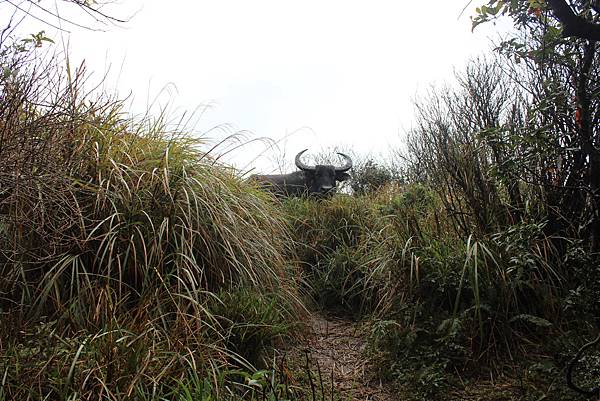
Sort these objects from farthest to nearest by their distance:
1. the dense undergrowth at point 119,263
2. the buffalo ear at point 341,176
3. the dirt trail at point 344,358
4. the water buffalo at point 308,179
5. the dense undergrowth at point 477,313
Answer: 1. the buffalo ear at point 341,176
2. the water buffalo at point 308,179
3. the dirt trail at point 344,358
4. the dense undergrowth at point 477,313
5. the dense undergrowth at point 119,263

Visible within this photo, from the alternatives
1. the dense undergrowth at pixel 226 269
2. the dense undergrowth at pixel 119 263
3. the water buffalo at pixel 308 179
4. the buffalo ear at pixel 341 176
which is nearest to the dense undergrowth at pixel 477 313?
the dense undergrowth at pixel 226 269

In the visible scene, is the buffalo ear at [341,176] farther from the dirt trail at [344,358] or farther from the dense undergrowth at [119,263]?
the dense undergrowth at [119,263]

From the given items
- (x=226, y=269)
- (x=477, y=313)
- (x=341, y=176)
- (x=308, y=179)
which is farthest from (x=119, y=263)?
(x=341, y=176)

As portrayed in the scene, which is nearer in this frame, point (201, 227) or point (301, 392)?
point (301, 392)

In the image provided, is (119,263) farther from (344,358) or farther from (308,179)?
(308,179)

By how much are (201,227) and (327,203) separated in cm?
297

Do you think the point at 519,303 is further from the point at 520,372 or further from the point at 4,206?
the point at 4,206

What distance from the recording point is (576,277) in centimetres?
299

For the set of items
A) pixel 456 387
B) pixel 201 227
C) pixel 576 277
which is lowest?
pixel 456 387

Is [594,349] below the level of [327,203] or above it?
below

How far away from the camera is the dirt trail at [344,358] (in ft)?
9.68

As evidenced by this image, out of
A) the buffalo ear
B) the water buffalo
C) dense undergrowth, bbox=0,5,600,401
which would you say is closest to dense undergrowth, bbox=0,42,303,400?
dense undergrowth, bbox=0,5,600,401

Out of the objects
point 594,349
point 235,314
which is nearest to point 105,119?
point 235,314

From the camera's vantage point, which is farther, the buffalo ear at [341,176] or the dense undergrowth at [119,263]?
the buffalo ear at [341,176]
